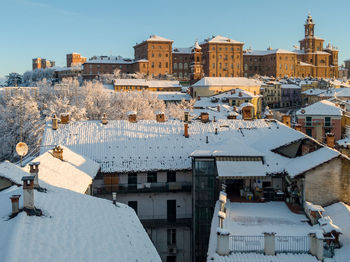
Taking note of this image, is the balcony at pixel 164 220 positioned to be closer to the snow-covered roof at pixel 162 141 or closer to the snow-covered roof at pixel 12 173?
the snow-covered roof at pixel 162 141

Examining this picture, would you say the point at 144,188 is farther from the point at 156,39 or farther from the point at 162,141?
the point at 156,39

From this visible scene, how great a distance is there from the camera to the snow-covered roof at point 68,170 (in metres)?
17.7

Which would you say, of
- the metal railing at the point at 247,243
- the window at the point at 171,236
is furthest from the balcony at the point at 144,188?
the metal railing at the point at 247,243

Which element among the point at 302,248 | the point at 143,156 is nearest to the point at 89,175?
the point at 143,156

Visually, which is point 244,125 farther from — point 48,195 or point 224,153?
point 48,195

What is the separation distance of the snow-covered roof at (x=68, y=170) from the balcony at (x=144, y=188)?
1.62 meters

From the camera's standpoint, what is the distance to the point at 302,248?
46.4ft

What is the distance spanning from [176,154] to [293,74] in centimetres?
12132

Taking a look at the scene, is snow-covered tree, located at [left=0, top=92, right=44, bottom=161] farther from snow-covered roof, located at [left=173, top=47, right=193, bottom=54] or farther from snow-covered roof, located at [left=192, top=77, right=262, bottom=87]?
snow-covered roof, located at [left=173, top=47, right=193, bottom=54]

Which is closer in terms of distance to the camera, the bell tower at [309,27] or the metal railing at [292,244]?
the metal railing at [292,244]

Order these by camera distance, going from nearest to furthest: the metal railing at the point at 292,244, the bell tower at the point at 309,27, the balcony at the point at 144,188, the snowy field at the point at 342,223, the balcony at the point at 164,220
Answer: the snowy field at the point at 342,223
the metal railing at the point at 292,244
the balcony at the point at 144,188
the balcony at the point at 164,220
the bell tower at the point at 309,27

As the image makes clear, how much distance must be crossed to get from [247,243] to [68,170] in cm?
947

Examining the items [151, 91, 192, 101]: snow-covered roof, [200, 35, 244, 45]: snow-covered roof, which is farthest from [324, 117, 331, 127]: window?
[200, 35, 244, 45]: snow-covered roof

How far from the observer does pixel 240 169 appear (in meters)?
21.5
